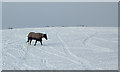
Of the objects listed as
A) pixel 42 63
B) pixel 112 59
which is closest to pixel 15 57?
pixel 42 63

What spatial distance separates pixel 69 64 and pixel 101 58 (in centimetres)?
210

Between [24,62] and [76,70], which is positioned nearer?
[76,70]

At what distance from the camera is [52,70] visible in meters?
8.33

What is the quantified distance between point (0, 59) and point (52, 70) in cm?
329

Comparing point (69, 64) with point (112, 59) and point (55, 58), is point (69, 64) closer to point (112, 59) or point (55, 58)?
point (55, 58)

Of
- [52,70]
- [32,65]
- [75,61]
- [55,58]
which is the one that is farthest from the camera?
[55,58]

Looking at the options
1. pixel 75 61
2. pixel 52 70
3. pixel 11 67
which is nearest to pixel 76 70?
pixel 52 70

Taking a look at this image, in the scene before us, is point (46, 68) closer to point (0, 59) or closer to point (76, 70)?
point (76, 70)

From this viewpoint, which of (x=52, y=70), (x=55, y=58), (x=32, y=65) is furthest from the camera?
(x=55, y=58)

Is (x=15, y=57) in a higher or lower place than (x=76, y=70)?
lower

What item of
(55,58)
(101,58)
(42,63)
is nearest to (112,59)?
(101,58)

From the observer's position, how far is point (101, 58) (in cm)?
1078

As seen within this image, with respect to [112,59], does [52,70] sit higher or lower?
higher

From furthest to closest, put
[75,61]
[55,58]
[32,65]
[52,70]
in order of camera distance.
Result: 1. [55,58]
2. [75,61]
3. [32,65]
4. [52,70]
